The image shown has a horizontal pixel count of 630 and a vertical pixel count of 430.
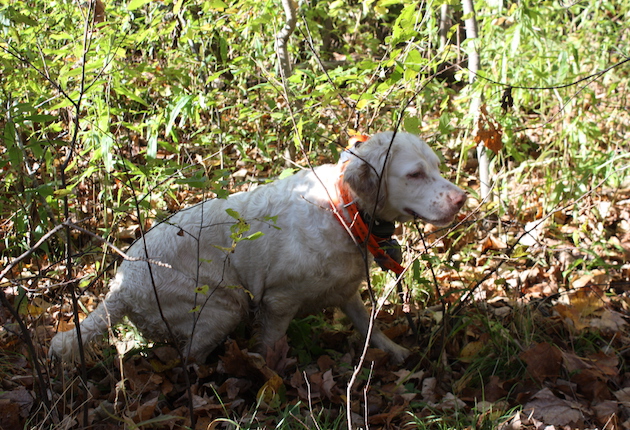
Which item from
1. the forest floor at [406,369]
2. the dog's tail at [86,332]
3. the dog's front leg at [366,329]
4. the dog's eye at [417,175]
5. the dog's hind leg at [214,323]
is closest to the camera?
the forest floor at [406,369]

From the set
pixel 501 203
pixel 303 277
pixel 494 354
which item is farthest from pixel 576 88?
pixel 303 277

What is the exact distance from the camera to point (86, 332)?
9.21ft

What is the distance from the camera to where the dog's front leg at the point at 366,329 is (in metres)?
3.14

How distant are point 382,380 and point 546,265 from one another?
5.15 feet

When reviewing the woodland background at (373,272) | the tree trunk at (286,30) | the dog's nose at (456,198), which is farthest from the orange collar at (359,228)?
the tree trunk at (286,30)

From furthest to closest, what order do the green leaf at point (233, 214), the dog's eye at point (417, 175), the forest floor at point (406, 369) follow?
the dog's eye at point (417, 175) → the forest floor at point (406, 369) → the green leaf at point (233, 214)

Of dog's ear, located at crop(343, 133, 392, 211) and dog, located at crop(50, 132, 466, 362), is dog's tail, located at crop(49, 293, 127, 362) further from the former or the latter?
dog's ear, located at crop(343, 133, 392, 211)

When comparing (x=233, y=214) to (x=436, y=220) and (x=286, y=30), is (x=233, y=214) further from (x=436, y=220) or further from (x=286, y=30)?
(x=286, y=30)

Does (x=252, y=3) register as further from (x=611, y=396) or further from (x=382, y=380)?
(x=611, y=396)

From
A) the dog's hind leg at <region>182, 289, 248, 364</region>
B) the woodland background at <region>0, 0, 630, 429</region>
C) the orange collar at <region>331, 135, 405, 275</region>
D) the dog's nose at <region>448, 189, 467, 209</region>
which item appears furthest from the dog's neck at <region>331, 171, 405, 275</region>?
the dog's hind leg at <region>182, 289, 248, 364</region>

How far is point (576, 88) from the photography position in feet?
14.1

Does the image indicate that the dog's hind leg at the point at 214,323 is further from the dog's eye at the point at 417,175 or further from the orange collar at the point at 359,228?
the dog's eye at the point at 417,175

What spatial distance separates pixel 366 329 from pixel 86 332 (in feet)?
5.12

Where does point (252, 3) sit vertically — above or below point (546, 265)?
above
